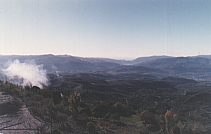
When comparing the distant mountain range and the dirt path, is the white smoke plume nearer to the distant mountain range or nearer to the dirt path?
the dirt path

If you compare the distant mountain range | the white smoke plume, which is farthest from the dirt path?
the distant mountain range

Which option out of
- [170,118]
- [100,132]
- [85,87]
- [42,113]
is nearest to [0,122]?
[42,113]

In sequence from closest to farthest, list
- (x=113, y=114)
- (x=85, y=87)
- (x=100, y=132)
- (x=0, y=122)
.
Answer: (x=0, y=122)
(x=100, y=132)
(x=113, y=114)
(x=85, y=87)

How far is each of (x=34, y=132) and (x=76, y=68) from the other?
138m

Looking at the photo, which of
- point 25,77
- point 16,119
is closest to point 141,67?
point 25,77

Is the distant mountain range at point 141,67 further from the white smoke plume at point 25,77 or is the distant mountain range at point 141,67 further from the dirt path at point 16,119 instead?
the dirt path at point 16,119

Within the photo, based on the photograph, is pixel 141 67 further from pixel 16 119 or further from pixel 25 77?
pixel 16 119

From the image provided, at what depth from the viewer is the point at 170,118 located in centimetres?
2066

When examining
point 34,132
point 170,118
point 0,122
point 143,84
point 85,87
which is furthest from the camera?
point 143,84

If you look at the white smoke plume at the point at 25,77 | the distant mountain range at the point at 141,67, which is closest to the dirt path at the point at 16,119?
the white smoke plume at the point at 25,77

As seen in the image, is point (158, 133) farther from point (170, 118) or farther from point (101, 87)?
point (101, 87)

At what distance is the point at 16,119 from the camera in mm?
13070

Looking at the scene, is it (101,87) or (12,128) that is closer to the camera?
(12,128)

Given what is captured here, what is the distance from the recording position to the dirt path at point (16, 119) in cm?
1137
